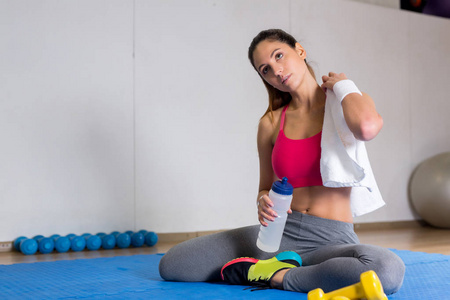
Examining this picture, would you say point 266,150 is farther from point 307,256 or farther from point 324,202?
point 307,256

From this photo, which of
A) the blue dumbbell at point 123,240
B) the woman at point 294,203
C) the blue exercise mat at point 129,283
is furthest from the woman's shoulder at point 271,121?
the blue dumbbell at point 123,240

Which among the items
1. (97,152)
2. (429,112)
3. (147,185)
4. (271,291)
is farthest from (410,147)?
(271,291)

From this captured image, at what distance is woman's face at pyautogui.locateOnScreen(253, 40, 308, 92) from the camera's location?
171cm

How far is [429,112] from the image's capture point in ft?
15.2

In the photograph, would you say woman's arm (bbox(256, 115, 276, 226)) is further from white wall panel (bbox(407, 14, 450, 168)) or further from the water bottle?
white wall panel (bbox(407, 14, 450, 168))

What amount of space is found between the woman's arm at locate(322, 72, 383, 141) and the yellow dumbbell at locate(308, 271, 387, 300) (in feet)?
1.57

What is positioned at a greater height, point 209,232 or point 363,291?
point 363,291

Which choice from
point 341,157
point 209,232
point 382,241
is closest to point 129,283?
point 341,157

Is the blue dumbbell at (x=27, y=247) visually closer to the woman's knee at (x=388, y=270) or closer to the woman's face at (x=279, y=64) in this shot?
the woman's face at (x=279, y=64)

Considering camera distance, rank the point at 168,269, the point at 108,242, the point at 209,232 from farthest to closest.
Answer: the point at 209,232
the point at 108,242
the point at 168,269

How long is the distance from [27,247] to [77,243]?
27cm

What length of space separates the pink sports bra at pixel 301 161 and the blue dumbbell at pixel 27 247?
172cm

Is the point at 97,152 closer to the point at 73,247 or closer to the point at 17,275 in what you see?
the point at 73,247

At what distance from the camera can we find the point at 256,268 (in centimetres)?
165
